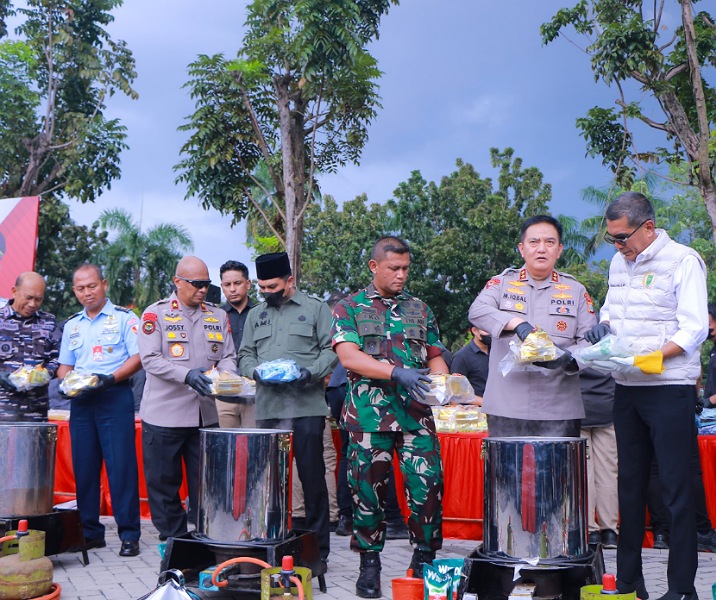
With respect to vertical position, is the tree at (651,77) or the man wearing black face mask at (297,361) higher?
the tree at (651,77)

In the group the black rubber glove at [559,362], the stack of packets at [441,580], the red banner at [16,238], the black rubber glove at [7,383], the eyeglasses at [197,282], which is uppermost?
the red banner at [16,238]

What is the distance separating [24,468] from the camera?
4.90m

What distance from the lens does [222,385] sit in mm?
4754

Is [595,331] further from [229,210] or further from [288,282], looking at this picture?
[229,210]

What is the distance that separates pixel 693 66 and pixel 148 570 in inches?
454

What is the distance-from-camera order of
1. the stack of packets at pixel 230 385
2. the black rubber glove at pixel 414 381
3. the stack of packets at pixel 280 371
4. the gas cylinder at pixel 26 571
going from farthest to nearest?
the stack of packets at pixel 230 385 < the stack of packets at pixel 280 371 < the gas cylinder at pixel 26 571 < the black rubber glove at pixel 414 381

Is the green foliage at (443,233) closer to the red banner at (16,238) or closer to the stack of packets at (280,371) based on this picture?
the red banner at (16,238)

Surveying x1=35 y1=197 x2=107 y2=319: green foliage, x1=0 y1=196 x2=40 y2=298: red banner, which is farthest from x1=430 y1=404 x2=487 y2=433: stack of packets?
x1=35 y1=197 x2=107 y2=319: green foliage

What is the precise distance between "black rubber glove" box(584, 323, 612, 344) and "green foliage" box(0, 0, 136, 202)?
2042 cm

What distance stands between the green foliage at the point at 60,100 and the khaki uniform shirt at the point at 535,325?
20.0 meters

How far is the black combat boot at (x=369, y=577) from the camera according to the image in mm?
4270

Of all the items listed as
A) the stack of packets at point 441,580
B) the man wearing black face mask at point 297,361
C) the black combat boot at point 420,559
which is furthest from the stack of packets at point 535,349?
the man wearing black face mask at point 297,361

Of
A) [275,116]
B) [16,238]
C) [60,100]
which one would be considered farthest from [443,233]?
[16,238]

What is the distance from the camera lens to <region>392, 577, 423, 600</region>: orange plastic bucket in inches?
147
